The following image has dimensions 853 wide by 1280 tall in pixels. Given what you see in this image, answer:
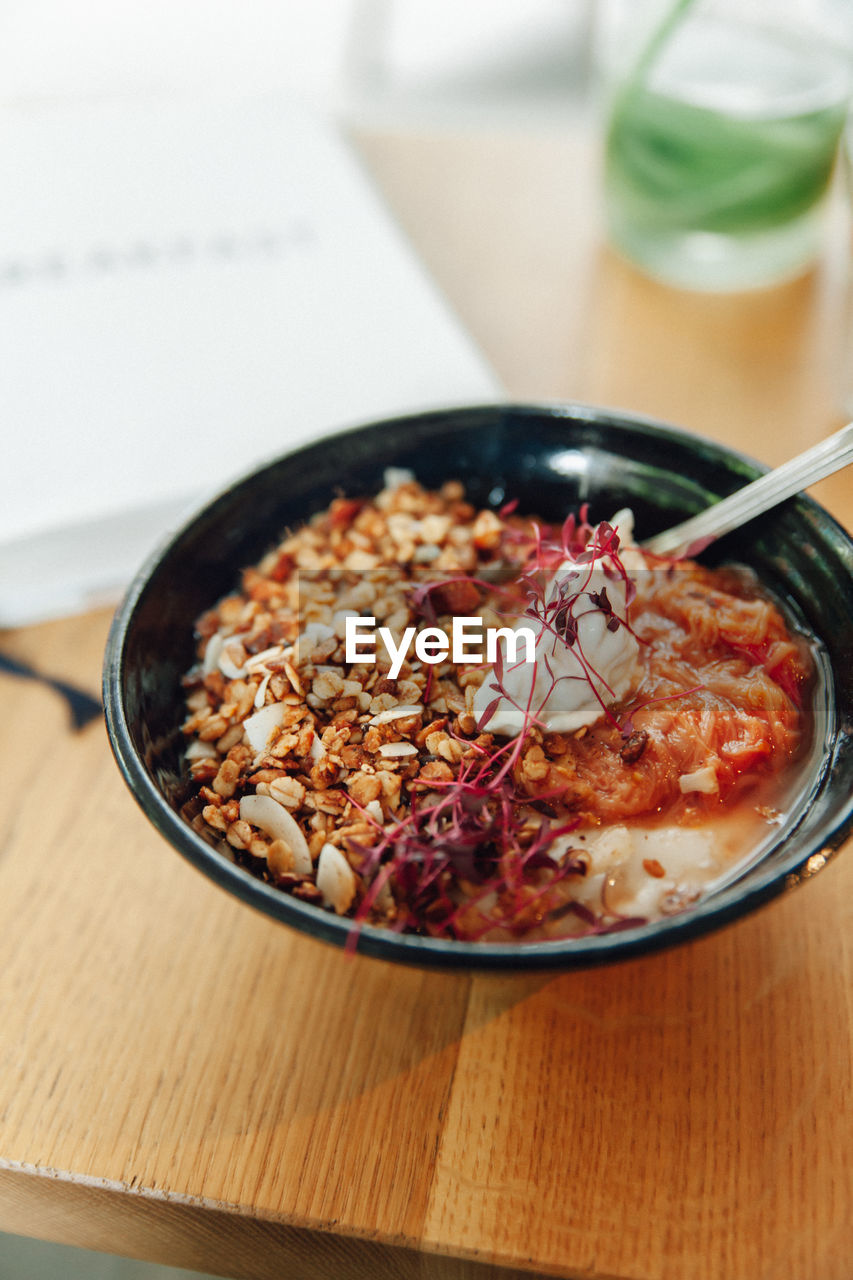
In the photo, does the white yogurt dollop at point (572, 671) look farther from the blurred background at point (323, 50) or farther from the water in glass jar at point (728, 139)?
the blurred background at point (323, 50)

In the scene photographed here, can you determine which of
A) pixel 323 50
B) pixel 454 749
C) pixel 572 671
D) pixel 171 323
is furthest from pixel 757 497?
pixel 323 50

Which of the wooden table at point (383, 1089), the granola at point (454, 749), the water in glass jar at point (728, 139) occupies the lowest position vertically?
the wooden table at point (383, 1089)

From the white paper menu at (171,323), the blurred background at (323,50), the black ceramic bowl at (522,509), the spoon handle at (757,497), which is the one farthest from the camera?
the blurred background at (323,50)

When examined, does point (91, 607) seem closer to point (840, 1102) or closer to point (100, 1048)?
point (100, 1048)

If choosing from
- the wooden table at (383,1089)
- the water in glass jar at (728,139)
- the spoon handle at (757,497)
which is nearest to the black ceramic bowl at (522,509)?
the spoon handle at (757,497)

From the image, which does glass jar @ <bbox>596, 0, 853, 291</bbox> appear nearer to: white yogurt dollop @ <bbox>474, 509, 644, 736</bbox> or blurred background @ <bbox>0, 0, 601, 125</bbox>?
white yogurt dollop @ <bbox>474, 509, 644, 736</bbox>

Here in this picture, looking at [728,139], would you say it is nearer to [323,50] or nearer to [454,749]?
[454,749]

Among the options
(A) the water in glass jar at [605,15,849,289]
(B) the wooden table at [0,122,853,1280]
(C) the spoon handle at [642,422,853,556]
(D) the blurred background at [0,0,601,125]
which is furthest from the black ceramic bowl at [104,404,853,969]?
(D) the blurred background at [0,0,601,125]
